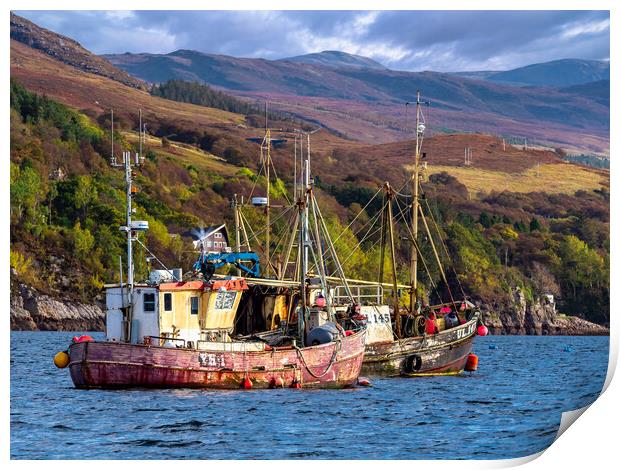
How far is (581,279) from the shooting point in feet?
447

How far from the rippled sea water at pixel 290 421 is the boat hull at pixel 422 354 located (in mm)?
1082

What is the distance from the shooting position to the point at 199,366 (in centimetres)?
4016

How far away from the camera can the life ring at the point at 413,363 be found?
52.1m

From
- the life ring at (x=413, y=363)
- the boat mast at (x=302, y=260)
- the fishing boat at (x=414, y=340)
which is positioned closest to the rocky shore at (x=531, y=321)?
the fishing boat at (x=414, y=340)

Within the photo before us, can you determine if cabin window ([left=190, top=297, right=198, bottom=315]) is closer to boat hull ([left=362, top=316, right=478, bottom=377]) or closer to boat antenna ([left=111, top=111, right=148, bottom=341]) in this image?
boat antenna ([left=111, top=111, right=148, bottom=341])

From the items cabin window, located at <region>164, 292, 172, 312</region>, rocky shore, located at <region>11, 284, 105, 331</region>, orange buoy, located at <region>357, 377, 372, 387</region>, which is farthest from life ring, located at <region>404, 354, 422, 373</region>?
rocky shore, located at <region>11, 284, 105, 331</region>

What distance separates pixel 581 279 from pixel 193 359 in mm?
102247

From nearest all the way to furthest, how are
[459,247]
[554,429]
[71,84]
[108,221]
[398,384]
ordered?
[554,429] < [398,384] < [108,221] < [459,247] < [71,84]

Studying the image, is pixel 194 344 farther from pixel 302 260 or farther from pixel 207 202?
pixel 207 202

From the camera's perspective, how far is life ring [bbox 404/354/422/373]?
52.1 m
